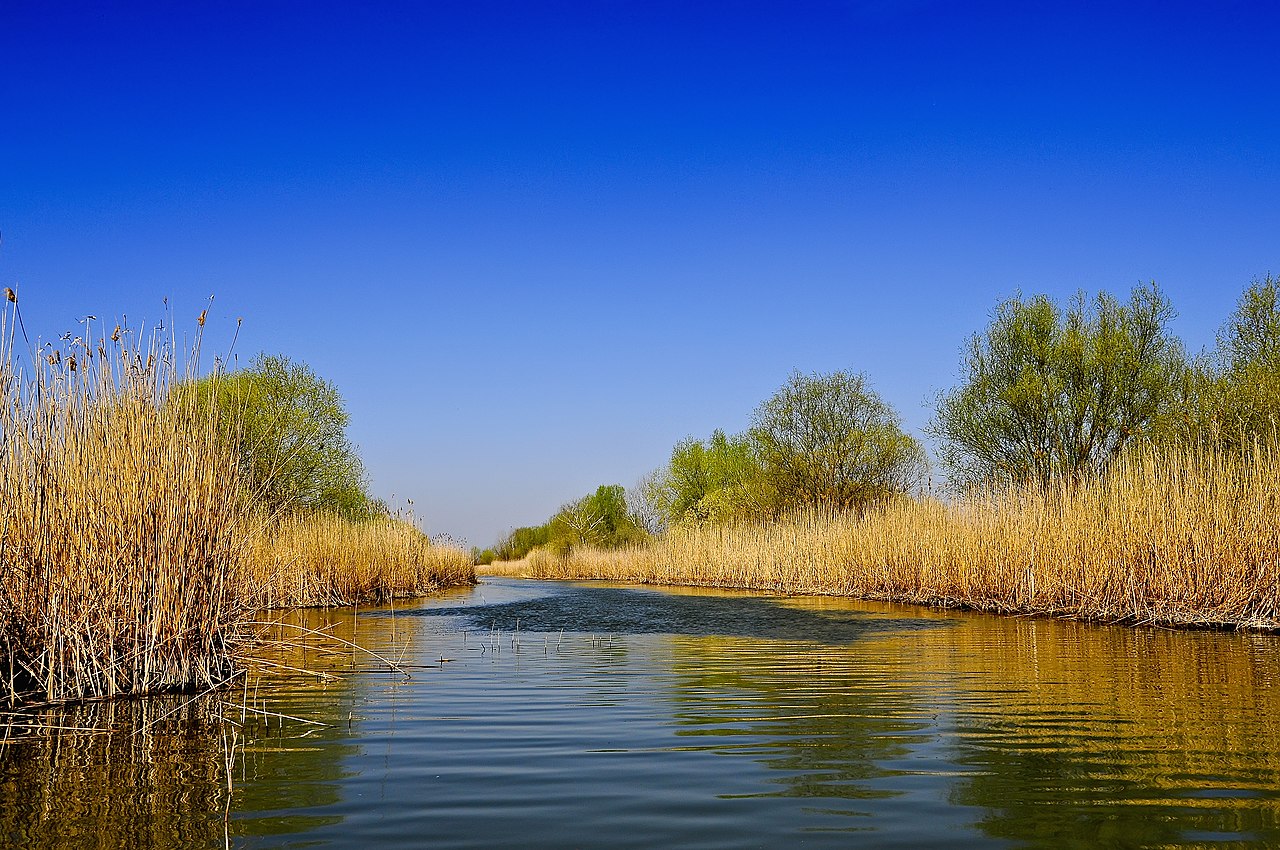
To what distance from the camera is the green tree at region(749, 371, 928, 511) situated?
3450 cm

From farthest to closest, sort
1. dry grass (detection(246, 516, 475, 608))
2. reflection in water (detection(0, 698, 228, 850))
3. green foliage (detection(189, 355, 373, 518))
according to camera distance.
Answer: green foliage (detection(189, 355, 373, 518))
dry grass (detection(246, 516, 475, 608))
reflection in water (detection(0, 698, 228, 850))

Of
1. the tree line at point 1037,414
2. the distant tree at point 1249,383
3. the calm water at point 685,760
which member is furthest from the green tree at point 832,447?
the calm water at point 685,760

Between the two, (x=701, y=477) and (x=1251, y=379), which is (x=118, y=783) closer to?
(x=1251, y=379)

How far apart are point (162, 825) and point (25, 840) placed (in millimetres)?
371

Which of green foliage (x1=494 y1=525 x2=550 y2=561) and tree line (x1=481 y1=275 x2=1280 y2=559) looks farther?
green foliage (x1=494 y1=525 x2=550 y2=561)

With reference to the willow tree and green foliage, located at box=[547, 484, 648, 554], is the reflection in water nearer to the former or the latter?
the willow tree

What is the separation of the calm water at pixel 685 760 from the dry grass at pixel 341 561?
7082mm

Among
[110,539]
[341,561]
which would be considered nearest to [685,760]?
[110,539]

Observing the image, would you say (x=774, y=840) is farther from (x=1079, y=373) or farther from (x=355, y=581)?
(x=1079, y=373)

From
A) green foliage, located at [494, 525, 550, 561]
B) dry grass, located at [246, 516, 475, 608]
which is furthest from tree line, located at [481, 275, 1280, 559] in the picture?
green foliage, located at [494, 525, 550, 561]

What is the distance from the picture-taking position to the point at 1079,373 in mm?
27375

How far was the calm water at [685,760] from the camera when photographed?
114 inches

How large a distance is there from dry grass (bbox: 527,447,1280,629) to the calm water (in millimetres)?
4134

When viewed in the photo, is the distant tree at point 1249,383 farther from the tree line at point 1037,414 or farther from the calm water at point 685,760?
the calm water at point 685,760
